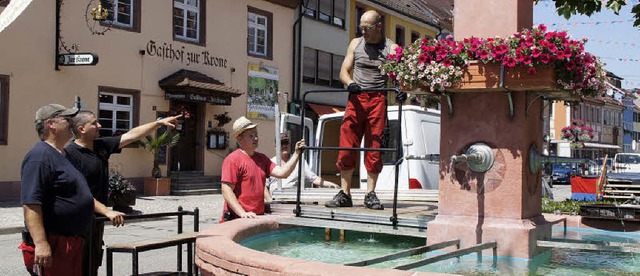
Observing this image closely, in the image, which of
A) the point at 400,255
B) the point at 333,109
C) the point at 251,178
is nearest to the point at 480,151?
the point at 400,255

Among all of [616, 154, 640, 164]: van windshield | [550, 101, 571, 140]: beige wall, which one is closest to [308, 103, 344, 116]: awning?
[616, 154, 640, 164]: van windshield

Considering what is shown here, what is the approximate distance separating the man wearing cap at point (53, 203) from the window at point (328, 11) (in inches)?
979

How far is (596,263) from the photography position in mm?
5055

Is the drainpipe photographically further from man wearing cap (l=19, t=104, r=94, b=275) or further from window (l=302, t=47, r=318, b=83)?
man wearing cap (l=19, t=104, r=94, b=275)

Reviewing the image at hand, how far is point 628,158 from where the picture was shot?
2861 cm

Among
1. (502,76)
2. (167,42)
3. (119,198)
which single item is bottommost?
(119,198)

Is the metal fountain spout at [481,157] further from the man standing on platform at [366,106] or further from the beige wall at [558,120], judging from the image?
the beige wall at [558,120]

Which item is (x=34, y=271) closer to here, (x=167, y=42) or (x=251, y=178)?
(x=251, y=178)

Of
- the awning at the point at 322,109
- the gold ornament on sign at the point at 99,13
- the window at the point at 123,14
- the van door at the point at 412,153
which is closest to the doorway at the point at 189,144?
the window at the point at 123,14

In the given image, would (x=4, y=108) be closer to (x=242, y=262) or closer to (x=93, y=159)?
(x=93, y=159)

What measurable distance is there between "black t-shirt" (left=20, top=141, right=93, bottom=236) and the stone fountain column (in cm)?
230

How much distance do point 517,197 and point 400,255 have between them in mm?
1158

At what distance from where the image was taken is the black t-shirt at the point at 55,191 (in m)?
4.42

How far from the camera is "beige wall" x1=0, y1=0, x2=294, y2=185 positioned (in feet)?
61.5
